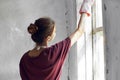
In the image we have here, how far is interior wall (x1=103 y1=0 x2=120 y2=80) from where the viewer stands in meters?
1.65

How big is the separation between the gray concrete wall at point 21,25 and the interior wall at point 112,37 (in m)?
0.63

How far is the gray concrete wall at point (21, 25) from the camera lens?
2266 mm

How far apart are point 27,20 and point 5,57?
0.31m

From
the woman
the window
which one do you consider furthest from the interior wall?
the window

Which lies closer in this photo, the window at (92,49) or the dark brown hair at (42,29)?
the dark brown hair at (42,29)

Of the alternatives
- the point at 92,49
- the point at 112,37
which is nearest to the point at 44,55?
the point at 112,37

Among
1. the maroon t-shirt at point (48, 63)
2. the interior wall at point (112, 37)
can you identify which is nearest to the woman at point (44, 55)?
the maroon t-shirt at point (48, 63)

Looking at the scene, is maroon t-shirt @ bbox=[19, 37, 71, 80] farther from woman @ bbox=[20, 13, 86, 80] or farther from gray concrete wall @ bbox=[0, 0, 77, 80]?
gray concrete wall @ bbox=[0, 0, 77, 80]

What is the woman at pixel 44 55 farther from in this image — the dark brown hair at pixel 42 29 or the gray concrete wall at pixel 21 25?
the gray concrete wall at pixel 21 25

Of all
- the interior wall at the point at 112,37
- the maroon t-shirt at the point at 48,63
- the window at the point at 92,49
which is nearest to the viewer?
the interior wall at the point at 112,37

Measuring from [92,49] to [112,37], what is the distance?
0.59 meters

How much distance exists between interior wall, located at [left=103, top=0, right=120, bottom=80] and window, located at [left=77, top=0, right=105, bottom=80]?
43 cm

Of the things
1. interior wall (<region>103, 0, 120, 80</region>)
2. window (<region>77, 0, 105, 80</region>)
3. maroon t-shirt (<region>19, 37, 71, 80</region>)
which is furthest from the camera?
window (<region>77, 0, 105, 80</region>)

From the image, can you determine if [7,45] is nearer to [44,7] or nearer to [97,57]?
[44,7]
